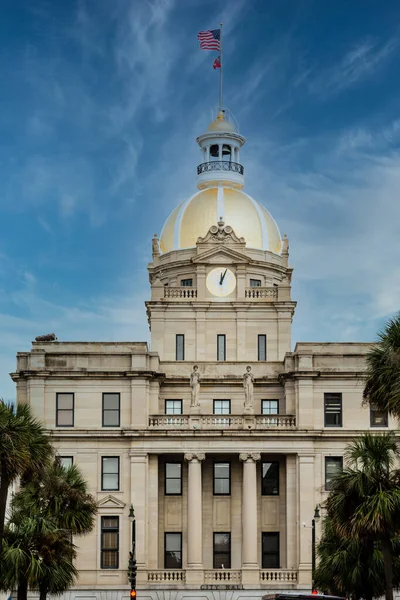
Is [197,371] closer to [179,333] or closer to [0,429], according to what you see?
[179,333]

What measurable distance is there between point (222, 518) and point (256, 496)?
9.15 feet

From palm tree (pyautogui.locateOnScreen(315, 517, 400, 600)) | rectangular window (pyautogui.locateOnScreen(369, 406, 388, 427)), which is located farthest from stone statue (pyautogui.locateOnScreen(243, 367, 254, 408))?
palm tree (pyautogui.locateOnScreen(315, 517, 400, 600))

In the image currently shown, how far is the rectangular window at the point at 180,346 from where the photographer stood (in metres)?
93.8

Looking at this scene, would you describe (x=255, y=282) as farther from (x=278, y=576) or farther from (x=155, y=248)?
→ (x=278, y=576)

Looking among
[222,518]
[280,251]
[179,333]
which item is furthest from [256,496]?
[280,251]

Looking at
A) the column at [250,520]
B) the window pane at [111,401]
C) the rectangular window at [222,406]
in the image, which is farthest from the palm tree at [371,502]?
the rectangular window at [222,406]

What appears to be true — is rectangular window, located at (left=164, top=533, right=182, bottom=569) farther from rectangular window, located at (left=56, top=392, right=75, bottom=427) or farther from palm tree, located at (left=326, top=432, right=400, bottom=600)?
palm tree, located at (left=326, top=432, right=400, bottom=600)

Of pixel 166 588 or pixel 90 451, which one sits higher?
pixel 90 451

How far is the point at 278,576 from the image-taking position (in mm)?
81188

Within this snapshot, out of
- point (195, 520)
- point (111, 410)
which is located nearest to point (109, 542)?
point (195, 520)

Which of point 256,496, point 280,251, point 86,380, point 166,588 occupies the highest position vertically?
point 280,251

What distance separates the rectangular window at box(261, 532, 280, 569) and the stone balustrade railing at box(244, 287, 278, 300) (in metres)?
18.7

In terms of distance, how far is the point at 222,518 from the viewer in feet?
279

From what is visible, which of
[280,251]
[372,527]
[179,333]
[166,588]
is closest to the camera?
[372,527]
